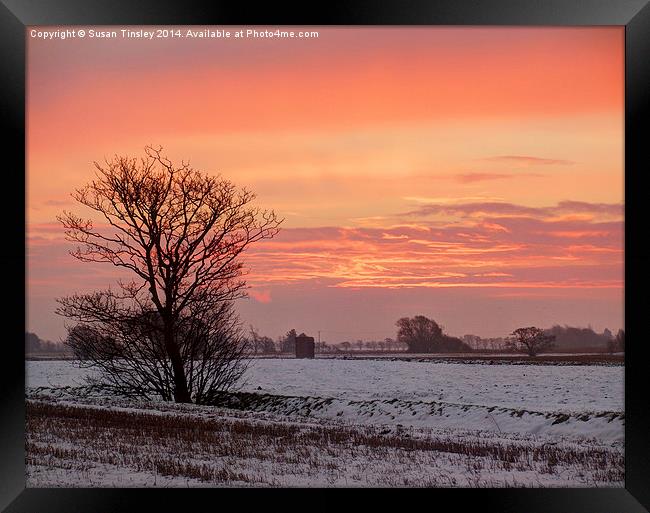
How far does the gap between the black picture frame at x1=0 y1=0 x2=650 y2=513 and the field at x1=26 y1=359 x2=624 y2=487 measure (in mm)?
409

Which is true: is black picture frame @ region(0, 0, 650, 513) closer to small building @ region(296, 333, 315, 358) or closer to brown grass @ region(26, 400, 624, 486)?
brown grass @ region(26, 400, 624, 486)

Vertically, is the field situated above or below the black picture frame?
below

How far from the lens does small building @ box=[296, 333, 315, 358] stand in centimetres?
1800

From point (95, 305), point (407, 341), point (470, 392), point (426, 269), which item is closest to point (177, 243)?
point (95, 305)

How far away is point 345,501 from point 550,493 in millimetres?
2622

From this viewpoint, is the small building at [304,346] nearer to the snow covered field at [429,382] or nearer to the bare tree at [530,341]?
the snow covered field at [429,382]

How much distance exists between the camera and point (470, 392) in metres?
23.4

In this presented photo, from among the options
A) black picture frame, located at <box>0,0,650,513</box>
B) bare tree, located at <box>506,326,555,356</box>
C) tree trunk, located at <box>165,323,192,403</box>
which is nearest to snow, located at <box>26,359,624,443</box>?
bare tree, located at <box>506,326,555,356</box>
